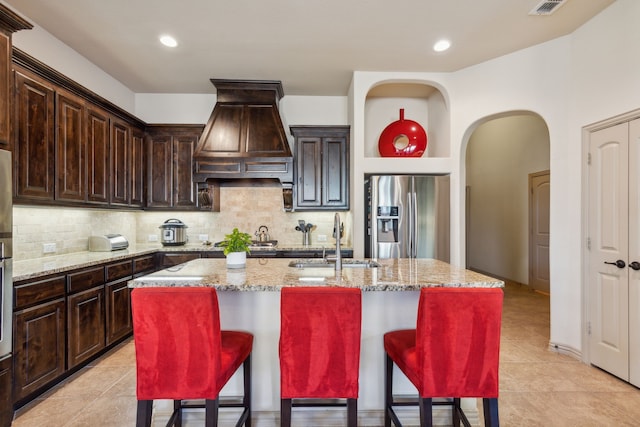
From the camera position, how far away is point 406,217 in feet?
11.7

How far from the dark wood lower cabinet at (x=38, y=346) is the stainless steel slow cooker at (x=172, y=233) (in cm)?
162

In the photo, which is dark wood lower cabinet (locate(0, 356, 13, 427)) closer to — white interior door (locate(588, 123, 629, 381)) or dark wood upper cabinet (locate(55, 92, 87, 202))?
dark wood upper cabinet (locate(55, 92, 87, 202))

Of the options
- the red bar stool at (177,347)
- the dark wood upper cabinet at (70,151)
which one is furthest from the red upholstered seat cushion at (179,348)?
the dark wood upper cabinet at (70,151)

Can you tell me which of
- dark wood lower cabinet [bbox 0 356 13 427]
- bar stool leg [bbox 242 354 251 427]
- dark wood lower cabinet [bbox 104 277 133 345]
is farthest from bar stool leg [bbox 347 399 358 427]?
dark wood lower cabinet [bbox 104 277 133 345]

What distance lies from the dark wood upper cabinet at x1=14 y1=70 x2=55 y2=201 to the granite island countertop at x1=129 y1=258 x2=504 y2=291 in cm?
145

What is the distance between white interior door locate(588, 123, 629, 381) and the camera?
8.38 feet

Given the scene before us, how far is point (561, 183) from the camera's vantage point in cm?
308

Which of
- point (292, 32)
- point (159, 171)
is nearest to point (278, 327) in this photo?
point (292, 32)

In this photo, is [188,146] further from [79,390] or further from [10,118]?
[79,390]

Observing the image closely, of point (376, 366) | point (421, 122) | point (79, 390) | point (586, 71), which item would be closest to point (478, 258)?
point (421, 122)

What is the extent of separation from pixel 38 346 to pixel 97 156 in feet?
6.21

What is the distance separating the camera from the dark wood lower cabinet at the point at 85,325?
8.45 ft

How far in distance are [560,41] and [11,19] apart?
14.3ft

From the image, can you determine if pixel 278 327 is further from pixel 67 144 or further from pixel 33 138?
pixel 67 144
